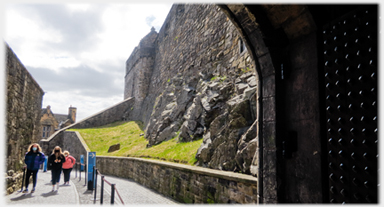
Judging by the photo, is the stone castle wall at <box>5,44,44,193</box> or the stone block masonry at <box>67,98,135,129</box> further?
the stone block masonry at <box>67,98,135,129</box>

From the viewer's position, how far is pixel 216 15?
41.1ft

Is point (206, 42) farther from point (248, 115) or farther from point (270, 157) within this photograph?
point (270, 157)

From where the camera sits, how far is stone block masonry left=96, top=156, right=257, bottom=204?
5.00 m

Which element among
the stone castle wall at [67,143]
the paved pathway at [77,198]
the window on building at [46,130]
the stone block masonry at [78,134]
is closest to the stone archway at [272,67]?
the paved pathway at [77,198]

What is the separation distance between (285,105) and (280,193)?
1064 mm

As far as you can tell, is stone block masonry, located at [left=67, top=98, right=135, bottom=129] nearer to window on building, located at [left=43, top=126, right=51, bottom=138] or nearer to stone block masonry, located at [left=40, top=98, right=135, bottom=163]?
stone block masonry, located at [left=40, top=98, right=135, bottom=163]

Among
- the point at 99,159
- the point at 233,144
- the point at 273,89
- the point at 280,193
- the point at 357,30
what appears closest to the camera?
the point at 357,30

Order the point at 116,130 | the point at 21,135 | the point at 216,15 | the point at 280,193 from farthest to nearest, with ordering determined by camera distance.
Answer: the point at 116,130 → the point at 216,15 → the point at 21,135 → the point at 280,193

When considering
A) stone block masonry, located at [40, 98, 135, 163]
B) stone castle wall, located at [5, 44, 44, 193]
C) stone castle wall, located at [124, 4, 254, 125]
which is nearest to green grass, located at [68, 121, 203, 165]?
stone block masonry, located at [40, 98, 135, 163]

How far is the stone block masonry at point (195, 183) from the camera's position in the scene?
16.4 ft

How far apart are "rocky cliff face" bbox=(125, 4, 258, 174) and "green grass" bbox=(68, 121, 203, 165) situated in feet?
2.00

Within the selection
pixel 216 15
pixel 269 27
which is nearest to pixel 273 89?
pixel 269 27

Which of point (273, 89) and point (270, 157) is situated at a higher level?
point (273, 89)

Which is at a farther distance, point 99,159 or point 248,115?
point 99,159
